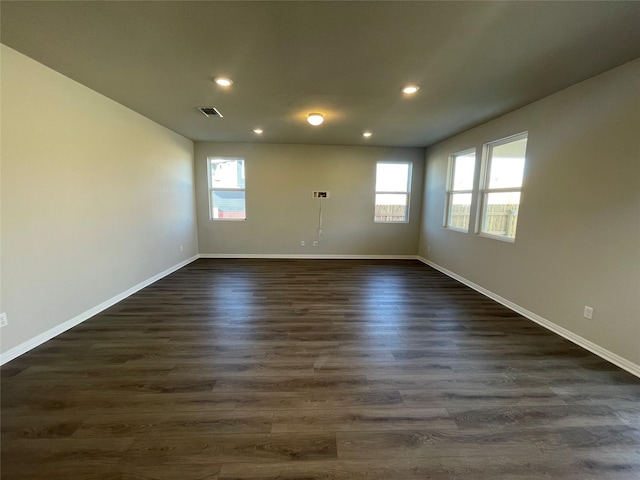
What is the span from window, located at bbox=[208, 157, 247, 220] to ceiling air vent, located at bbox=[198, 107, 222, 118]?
2.00 meters

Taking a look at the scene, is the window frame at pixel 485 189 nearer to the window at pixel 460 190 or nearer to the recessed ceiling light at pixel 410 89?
the window at pixel 460 190

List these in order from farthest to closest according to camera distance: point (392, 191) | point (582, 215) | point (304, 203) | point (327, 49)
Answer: point (392, 191)
point (304, 203)
point (582, 215)
point (327, 49)

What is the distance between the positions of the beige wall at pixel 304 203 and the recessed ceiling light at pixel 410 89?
3.01 meters

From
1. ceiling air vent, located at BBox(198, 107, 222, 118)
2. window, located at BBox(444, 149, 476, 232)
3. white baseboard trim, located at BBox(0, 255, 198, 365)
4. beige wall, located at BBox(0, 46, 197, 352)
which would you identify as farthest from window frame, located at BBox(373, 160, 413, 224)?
white baseboard trim, located at BBox(0, 255, 198, 365)

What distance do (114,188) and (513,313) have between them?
5185mm

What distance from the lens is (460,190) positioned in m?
4.74

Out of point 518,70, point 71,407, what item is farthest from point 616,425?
point 71,407

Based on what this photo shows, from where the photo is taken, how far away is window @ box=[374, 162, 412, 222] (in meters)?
6.01

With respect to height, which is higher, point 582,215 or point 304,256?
point 582,215

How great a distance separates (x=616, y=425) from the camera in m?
1.62

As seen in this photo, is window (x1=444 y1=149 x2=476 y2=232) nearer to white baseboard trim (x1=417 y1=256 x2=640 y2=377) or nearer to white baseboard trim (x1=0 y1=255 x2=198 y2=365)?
white baseboard trim (x1=417 y1=256 x2=640 y2=377)

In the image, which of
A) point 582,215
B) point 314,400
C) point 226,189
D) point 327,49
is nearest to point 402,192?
point 582,215

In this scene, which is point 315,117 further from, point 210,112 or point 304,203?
point 304,203

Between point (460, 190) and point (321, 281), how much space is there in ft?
9.75
